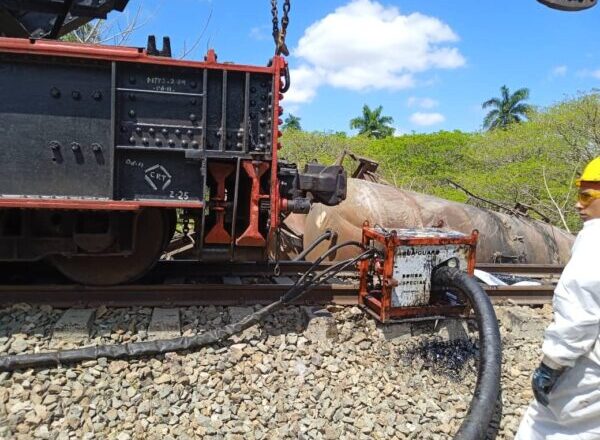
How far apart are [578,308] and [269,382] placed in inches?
93.0

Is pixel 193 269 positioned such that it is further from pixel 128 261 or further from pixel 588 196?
pixel 588 196

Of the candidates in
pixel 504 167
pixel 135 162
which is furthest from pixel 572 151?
pixel 135 162

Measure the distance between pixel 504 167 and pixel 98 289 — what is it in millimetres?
22626

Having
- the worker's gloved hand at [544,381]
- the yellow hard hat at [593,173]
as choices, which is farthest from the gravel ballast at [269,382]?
the yellow hard hat at [593,173]

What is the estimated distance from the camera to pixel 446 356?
14.9ft

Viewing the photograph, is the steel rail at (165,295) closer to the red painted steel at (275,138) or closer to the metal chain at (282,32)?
the red painted steel at (275,138)

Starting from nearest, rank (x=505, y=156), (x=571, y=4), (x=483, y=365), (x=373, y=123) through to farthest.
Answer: (x=483, y=365) → (x=571, y=4) → (x=505, y=156) → (x=373, y=123)

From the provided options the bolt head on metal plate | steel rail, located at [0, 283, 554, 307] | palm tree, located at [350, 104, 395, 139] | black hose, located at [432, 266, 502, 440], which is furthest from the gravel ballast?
palm tree, located at [350, 104, 395, 139]

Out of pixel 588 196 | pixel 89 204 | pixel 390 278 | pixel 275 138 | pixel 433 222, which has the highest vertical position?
pixel 275 138

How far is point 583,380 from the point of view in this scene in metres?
2.67

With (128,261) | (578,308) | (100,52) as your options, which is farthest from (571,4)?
(128,261)

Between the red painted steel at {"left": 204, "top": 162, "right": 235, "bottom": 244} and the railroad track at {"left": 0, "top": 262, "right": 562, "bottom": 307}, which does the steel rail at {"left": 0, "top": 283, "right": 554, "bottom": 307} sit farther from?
the red painted steel at {"left": 204, "top": 162, "right": 235, "bottom": 244}

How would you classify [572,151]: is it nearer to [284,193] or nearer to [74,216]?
[284,193]

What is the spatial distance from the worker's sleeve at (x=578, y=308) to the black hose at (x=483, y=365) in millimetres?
1117
